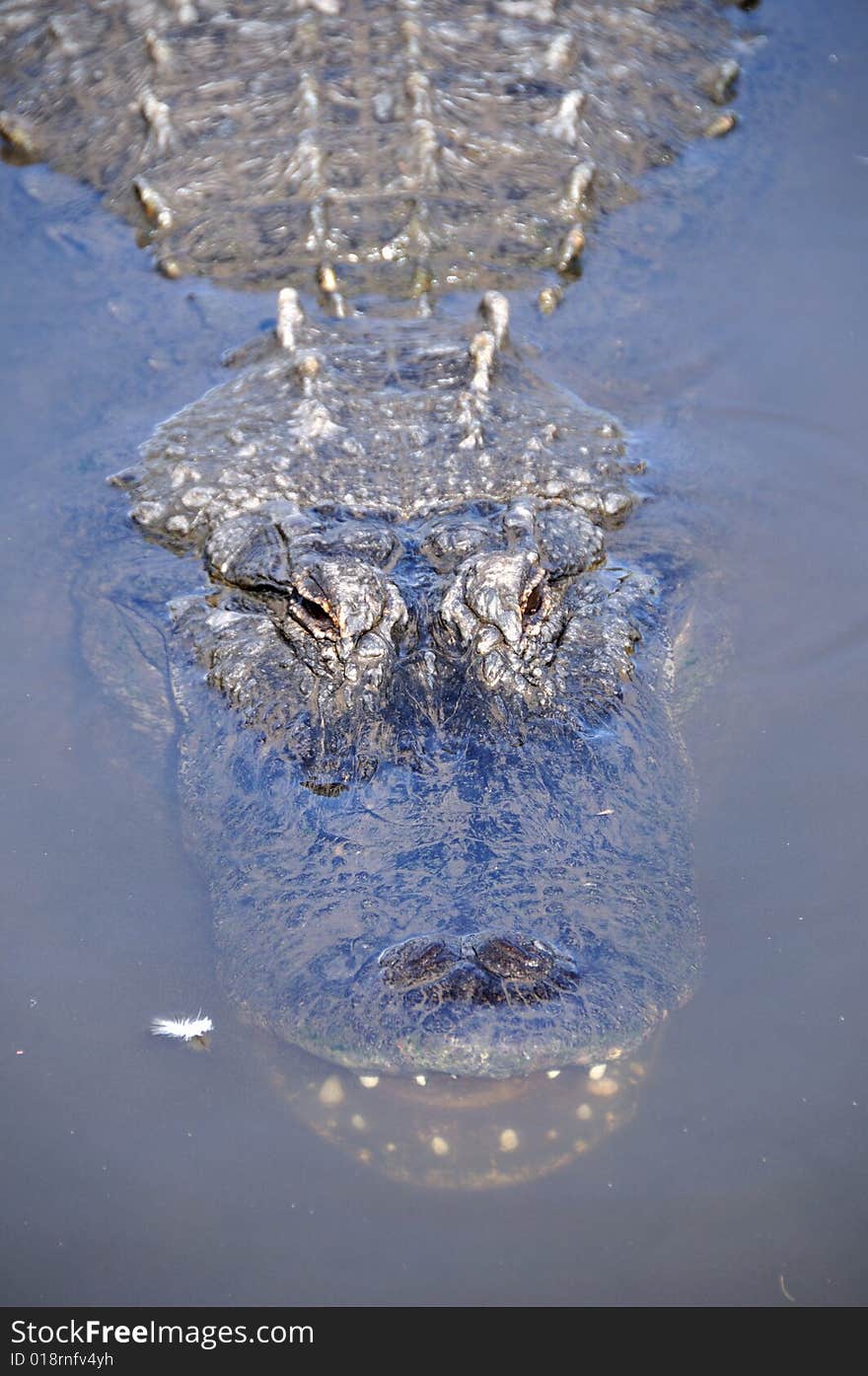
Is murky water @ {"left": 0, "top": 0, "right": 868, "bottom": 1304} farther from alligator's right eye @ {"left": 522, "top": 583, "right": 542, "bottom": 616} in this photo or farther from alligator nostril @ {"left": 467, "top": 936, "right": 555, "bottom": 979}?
alligator's right eye @ {"left": 522, "top": 583, "right": 542, "bottom": 616}

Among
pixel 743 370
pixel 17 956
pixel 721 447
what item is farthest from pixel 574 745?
pixel 743 370

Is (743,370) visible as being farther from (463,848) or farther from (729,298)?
(463,848)

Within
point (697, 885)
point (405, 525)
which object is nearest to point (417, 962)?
point (697, 885)

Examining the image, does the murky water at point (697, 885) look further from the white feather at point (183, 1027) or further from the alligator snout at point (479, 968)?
the alligator snout at point (479, 968)

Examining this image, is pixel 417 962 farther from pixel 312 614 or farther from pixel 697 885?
pixel 312 614

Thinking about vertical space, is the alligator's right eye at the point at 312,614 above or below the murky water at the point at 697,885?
above

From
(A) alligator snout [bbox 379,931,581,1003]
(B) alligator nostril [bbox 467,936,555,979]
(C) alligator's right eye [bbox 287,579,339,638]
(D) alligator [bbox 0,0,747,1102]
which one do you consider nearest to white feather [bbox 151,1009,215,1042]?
(D) alligator [bbox 0,0,747,1102]

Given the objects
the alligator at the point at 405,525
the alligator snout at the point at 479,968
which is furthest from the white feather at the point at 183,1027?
the alligator snout at the point at 479,968

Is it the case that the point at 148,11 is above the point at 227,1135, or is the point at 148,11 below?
above
